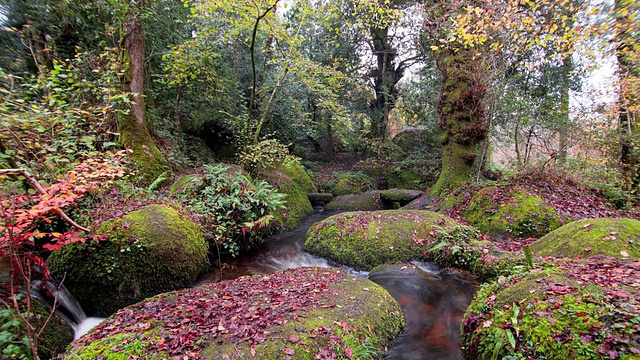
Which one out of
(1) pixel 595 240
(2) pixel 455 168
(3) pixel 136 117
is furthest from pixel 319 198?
(1) pixel 595 240

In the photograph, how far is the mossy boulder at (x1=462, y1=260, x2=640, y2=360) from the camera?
2.31 meters

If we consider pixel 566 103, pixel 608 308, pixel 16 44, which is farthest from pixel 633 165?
pixel 16 44

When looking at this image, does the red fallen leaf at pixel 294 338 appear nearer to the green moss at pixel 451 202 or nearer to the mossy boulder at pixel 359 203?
the green moss at pixel 451 202

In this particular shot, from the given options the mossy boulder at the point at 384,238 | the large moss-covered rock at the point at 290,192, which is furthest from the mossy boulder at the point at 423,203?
the large moss-covered rock at the point at 290,192

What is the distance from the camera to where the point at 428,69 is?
13.7 metres

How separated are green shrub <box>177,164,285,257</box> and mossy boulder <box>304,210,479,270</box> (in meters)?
1.46

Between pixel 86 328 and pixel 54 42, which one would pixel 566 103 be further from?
pixel 54 42

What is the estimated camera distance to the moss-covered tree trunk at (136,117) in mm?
7449

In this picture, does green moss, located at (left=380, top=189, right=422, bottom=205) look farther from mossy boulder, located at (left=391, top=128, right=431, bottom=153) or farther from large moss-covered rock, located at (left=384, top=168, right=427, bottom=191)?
mossy boulder, located at (left=391, top=128, right=431, bottom=153)

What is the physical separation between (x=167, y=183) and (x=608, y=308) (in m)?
8.53

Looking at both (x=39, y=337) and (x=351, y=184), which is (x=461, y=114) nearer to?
(x=351, y=184)

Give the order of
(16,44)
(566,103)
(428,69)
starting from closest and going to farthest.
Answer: (16,44) → (566,103) → (428,69)

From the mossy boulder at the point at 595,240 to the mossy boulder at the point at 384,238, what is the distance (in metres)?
1.29

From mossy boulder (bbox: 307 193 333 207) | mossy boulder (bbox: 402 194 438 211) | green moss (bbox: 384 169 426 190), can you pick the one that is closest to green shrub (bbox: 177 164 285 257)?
mossy boulder (bbox: 307 193 333 207)
